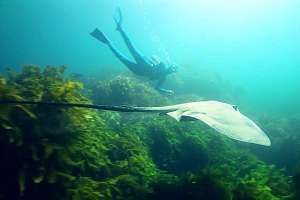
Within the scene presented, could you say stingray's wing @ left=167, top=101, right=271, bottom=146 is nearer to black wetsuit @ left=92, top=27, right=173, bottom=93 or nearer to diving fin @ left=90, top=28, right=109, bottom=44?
black wetsuit @ left=92, top=27, right=173, bottom=93

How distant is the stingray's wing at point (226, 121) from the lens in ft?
16.1

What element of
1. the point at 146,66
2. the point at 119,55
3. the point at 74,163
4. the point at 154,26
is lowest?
the point at 74,163

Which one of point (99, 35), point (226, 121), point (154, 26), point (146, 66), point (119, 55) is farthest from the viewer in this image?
point (154, 26)

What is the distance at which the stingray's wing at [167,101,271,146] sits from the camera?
4.91m

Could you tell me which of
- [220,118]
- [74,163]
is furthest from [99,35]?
[220,118]

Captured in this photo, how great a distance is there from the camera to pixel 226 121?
550cm

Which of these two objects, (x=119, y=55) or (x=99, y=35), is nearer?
(x=119, y=55)

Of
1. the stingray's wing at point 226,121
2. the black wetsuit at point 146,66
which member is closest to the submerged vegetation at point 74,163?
the stingray's wing at point 226,121

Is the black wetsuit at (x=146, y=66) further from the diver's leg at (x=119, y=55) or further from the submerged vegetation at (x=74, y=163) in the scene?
the submerged vegetation at (x=74, y=163)

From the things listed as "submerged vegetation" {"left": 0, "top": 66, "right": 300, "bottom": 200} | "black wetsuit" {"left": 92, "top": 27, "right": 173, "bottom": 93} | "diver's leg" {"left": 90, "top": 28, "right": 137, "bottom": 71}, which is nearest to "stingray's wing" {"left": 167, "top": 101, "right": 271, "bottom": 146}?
"submerged vegetation" {"left": 0, "top": 66, "right": 300, "bottom": 200}

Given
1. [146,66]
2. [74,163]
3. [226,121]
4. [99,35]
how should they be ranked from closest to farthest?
[226,121], [74,163], [146,66], [99,35]

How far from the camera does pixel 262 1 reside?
9194cm

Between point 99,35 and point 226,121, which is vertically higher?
point 99,35

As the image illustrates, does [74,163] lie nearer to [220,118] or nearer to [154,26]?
[220,118]
